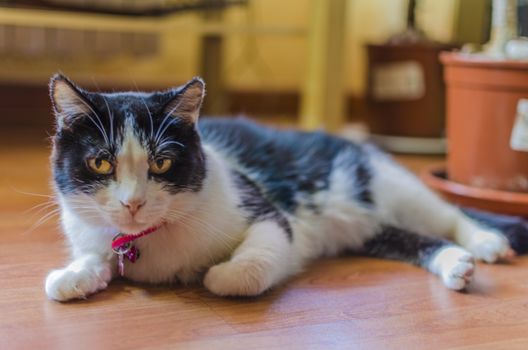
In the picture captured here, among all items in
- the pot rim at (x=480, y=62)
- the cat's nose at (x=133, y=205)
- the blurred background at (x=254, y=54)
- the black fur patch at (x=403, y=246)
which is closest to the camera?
the cat's nose at (x=133, y=205)

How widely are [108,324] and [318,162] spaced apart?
0.69 meters

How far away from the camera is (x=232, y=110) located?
12.1 feet

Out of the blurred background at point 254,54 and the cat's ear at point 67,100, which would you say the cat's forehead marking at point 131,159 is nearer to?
the cat's ear at point 67,100

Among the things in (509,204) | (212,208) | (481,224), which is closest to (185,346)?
(212,208)

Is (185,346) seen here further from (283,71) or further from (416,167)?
(283,71)

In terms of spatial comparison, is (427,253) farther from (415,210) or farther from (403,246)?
(415,210)

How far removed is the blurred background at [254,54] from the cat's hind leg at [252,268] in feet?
4.36

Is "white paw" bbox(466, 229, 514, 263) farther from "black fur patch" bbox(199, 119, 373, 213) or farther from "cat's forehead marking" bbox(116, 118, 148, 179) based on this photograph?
"cat's forehead marking" bbox(116, 118, 148, 179)

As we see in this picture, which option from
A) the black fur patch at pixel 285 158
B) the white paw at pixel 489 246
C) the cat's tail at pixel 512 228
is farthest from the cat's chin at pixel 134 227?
the cat's tail at pixel 512 228

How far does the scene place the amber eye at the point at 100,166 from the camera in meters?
1.06

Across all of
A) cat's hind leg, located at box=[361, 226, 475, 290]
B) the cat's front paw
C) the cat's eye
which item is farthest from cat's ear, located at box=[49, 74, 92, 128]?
cat's hind leg, located at box=[361, 226, 475, 290]

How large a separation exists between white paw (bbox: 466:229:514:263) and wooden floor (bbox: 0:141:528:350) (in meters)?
0.03

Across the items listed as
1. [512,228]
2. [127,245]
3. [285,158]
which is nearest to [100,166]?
[127,245]

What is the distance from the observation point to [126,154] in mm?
1054
